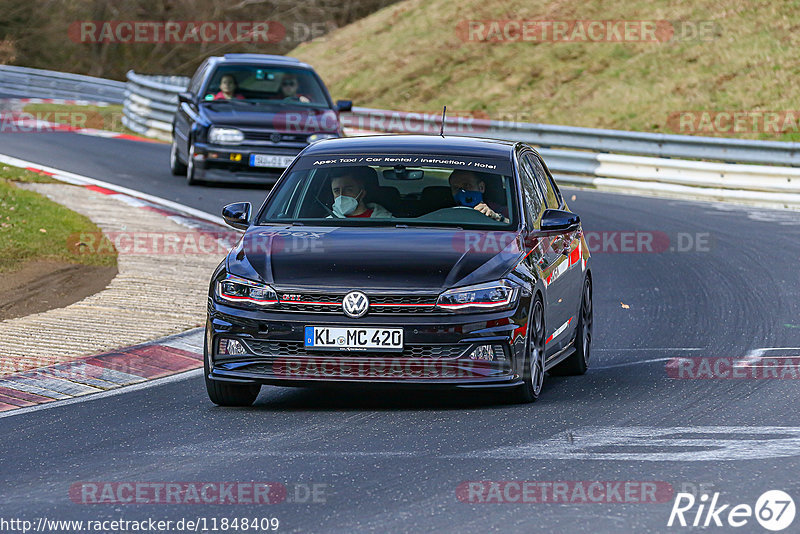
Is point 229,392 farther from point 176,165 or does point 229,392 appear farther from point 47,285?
point 176,165

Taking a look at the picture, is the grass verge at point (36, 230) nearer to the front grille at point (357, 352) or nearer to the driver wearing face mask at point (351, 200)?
the driver wearing face mask at point (351, 200)

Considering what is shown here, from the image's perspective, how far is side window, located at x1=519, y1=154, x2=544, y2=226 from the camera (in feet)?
30.4

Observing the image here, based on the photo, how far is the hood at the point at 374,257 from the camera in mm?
8047

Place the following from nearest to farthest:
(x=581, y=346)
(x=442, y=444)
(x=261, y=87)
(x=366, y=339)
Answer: (x=442, y=444) → (x=366, y=339) → (x=581, y=346) → (x=261, y=87)

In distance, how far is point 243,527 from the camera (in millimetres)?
5824

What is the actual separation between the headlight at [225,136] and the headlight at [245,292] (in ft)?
40.4

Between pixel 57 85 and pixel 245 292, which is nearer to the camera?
pixel 245 292

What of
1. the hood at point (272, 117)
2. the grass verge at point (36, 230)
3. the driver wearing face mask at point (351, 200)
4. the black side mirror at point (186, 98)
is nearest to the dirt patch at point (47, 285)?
the grass verge at point (36, 230)

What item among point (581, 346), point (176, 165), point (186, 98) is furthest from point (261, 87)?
point (581, 346)

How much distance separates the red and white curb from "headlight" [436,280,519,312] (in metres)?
2.49

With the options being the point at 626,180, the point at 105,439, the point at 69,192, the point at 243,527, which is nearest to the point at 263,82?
the point at 69,192

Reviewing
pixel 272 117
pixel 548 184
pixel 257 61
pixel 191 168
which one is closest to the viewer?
pixel 548 184

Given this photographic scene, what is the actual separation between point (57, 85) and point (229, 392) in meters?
32.4

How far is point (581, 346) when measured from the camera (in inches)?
393
